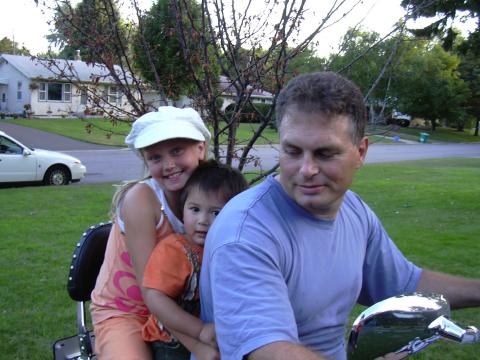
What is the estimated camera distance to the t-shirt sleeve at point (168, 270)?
6.79ft

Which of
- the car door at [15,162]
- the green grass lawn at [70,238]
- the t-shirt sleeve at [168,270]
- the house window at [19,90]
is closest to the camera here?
the t-shirt sleeve at [168,270]

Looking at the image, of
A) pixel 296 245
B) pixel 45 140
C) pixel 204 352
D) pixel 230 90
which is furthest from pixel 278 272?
pixel 45 140

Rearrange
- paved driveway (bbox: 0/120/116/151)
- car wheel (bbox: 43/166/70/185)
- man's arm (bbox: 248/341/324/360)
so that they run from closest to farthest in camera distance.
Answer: man's arm (bbox: 248/341/324/360)
car wheel (bbox: 43/166/70/185)
paved driveway (bbox: 0/120/116/151)

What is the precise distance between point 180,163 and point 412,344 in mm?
1454

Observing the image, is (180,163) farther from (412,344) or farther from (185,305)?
(412,344)

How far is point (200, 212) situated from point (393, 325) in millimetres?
1187

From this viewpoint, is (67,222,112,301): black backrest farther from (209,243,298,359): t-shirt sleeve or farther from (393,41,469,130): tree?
(393,41,469,130): tree

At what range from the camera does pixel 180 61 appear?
11.3ft

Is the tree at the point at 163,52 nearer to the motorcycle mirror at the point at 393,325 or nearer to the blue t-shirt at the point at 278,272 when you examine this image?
the blue t-shirt at the point at 278,272

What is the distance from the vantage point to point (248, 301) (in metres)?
1.42

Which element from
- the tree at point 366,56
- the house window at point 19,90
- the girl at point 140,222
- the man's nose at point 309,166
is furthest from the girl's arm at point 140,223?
the house window at point 19,90

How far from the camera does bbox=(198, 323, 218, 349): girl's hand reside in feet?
5.91

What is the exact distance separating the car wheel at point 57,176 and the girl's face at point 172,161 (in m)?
12.6

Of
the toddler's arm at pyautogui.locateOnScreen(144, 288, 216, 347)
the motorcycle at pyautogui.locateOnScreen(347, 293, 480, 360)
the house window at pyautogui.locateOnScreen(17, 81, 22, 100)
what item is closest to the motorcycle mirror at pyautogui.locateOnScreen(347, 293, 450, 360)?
the motorcycle at pyautogui.locateOnScreen(347, 293, 480, 360)
